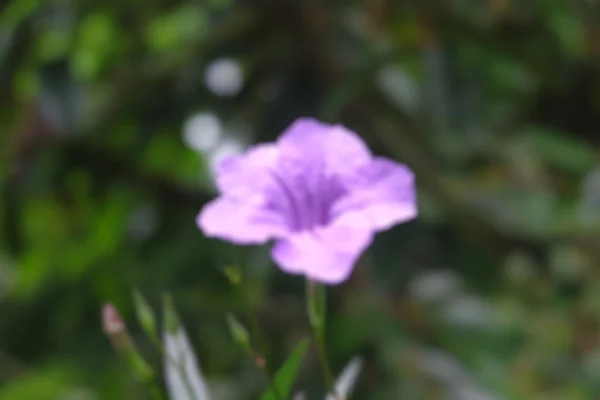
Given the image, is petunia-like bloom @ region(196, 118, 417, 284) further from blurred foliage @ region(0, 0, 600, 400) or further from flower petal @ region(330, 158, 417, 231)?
blurred foliage @ region(0, 0, 600, 400)

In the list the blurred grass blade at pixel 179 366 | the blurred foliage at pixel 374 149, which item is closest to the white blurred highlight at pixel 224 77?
the blurred foliage at pixel 374 149

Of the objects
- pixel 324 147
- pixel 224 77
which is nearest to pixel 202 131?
pixel 224 77

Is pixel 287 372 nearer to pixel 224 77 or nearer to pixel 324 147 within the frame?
pixel 324 147

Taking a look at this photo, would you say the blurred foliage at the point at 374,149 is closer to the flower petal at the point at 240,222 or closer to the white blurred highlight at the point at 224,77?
the white blurred highlight at the point at 224,77

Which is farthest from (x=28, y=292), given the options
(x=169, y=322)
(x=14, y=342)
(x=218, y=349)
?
(x=169, y=322)

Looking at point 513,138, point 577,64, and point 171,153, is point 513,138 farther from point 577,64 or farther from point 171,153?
point 171,153

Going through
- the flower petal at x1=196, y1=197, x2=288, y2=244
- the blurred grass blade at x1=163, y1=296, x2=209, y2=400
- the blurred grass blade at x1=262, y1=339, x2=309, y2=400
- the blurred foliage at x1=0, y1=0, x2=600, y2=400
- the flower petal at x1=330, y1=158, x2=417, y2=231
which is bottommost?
the blurred foliage at x1=0, y1=0, x2=600, y2=400

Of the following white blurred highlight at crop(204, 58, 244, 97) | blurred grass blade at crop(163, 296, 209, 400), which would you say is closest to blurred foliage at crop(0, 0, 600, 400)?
white blurred highlight at crop(204, 58, 244, 97)
